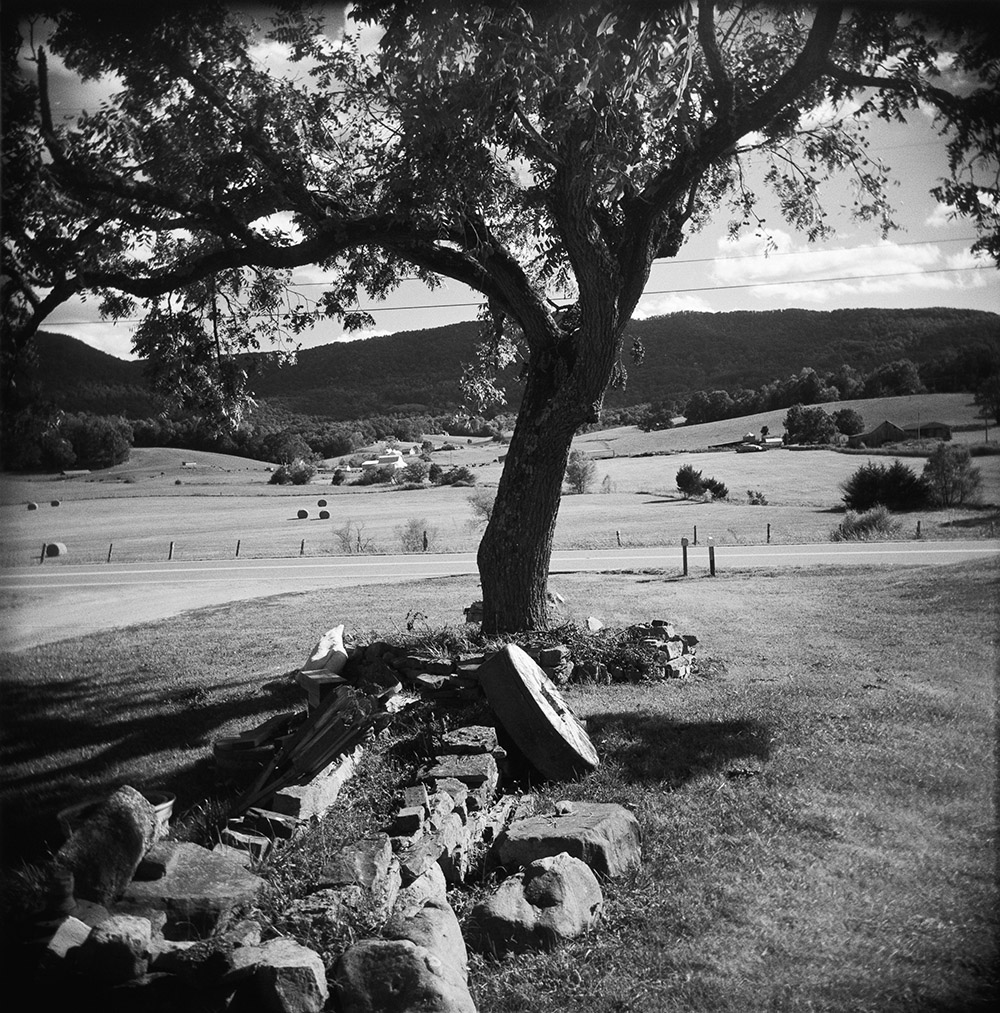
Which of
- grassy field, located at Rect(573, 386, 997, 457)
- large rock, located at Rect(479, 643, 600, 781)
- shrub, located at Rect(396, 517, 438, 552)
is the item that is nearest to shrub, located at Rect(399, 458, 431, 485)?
grassy field, located at Rect(573, 386, 997, 457)

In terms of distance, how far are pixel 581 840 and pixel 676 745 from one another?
9.20 ft

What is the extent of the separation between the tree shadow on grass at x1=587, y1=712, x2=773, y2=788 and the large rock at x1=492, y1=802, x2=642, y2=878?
132 centimetres

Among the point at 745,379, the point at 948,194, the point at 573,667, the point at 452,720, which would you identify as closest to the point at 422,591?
the point at 573,667

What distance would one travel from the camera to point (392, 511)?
179ft

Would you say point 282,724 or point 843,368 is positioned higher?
point 843,368

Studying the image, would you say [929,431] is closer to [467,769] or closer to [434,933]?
[467,769]

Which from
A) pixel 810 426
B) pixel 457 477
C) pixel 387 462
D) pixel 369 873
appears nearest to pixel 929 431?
pixel 810 426

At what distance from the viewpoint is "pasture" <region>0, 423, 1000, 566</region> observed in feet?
113

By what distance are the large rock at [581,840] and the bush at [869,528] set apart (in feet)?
88.8

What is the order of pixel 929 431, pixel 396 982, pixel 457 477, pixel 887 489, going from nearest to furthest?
1. pixel 396 982
2. pixel 887 489
3. pixel 929 431
4. pixel 457 477

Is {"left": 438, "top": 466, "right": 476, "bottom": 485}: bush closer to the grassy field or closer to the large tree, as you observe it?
the grassy field

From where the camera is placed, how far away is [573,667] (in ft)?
32.0

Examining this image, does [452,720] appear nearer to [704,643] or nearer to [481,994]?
[481,994]

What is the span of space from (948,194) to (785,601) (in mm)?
12142
